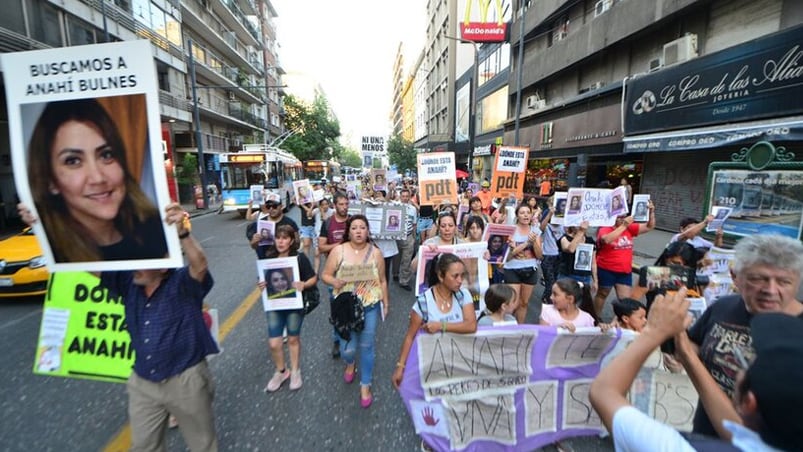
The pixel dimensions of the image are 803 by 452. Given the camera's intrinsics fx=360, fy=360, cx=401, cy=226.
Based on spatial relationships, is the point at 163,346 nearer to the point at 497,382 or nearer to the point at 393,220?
the point at 497,382

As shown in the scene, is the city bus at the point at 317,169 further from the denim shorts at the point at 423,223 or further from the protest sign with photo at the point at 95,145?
the protest sign with photo at the point at 95,145

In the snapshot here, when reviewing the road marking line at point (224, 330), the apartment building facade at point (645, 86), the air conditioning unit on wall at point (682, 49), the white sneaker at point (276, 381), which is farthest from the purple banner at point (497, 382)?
the air conditioning unit on wall at point (682, 49)

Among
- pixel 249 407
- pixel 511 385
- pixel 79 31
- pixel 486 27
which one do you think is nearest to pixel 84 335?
pixel 249 407

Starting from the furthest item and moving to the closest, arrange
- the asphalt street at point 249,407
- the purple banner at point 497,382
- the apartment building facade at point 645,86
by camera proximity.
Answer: the apartment building facade at point 645,86 → the asphalt street at point 249,407 → the purple banner at point 497,382

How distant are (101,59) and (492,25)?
24.5 meters

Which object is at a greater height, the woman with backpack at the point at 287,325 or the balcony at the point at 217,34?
the balcony at the point at 217,34

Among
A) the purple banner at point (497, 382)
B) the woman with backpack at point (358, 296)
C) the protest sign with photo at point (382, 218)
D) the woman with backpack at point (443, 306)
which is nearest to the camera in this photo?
the purple banner at point (497, 382)

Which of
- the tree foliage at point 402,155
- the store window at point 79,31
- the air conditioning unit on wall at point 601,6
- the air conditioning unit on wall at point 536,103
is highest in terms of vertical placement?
the air conditioning unit on wall at point 601,6

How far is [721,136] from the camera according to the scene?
945 centimetres

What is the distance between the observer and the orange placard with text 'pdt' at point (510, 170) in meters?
6.73

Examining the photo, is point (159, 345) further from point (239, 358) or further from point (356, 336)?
point (239, 358)

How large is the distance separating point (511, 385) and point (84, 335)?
3.05m

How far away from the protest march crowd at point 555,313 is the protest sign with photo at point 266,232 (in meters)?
0.03

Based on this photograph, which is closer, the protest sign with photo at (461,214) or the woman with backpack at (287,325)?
the woman with backpack at (287,325)
